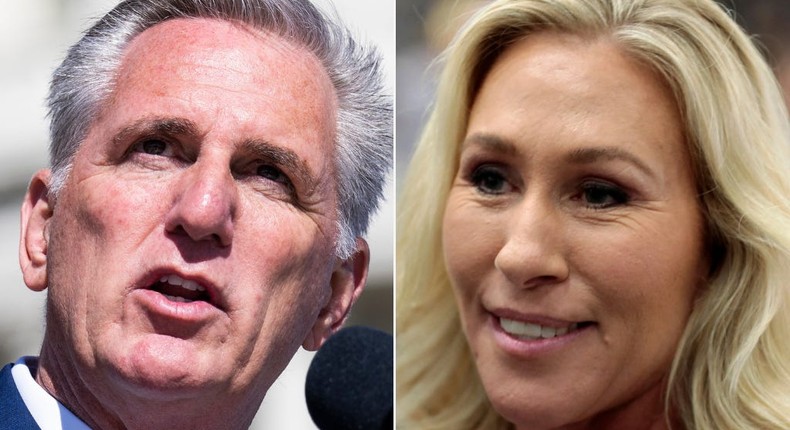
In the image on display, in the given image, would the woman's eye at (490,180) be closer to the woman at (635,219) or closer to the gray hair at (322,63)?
the woman at (635,219)

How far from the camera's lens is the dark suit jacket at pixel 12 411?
1808 mm

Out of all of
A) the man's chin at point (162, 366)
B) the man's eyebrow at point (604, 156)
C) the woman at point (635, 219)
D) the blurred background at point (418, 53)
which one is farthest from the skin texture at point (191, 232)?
the man's eyebrow at point (604, 156)

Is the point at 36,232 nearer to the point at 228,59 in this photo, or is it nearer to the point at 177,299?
the point at 177,299

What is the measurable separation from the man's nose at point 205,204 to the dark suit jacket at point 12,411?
396 millimetres

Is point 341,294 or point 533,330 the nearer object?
point 533,330

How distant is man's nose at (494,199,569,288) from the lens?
1.87 metres

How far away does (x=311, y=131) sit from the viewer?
77.4 inches

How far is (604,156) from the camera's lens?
186cm

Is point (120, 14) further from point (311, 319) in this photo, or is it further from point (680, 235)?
point (680, 235)

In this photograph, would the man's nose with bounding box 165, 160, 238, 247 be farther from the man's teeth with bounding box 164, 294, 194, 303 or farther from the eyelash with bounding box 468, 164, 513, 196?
the eyelash with bounding box 468, 164, 513, 196

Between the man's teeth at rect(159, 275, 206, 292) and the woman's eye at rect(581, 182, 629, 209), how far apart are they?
0.69 meters

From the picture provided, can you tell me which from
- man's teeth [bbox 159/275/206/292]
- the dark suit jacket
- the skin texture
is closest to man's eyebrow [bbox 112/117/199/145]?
the skin texture

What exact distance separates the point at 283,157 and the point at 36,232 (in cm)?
48

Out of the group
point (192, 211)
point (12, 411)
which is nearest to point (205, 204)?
point (192, 211)
